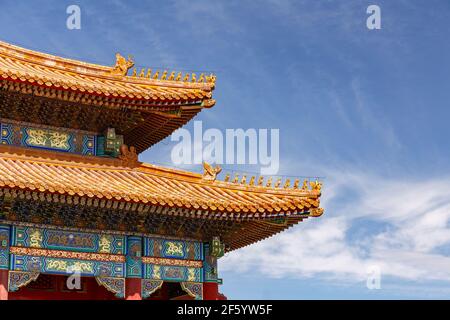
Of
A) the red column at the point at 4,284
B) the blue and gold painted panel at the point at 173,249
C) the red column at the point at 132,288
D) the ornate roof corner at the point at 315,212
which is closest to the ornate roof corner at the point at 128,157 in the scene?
the blue and gold painted panel at the point at 173,249

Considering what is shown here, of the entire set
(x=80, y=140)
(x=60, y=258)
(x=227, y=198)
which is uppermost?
(x=80, y=140)

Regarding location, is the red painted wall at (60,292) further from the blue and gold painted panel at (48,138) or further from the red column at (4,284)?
the blue and gold painted panel at (48,138)

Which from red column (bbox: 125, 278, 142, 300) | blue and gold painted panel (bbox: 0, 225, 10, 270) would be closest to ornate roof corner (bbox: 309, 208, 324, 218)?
red column (bbox: 125, 278, 142, 300)

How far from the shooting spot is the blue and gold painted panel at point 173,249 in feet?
68.7

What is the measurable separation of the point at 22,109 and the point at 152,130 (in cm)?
436

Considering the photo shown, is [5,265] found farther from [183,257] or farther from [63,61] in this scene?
[63,61]

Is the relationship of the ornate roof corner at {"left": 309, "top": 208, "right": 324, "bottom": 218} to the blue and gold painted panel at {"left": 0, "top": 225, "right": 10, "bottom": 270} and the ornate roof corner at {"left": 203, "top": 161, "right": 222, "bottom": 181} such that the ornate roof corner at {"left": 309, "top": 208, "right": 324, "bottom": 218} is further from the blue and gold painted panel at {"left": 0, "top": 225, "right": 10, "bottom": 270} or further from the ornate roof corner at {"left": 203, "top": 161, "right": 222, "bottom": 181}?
the blue and gold painted panel at {"left": 0, "top": 225, "right": 10, "bottom": 270}

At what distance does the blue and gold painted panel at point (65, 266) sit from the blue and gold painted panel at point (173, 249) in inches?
36.3

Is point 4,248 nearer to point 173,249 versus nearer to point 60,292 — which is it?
point 60,292

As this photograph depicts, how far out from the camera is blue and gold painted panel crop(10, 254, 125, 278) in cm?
1934

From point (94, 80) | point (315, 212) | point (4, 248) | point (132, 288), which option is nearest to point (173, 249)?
point (132, 288)

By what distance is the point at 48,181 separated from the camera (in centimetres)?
1927
